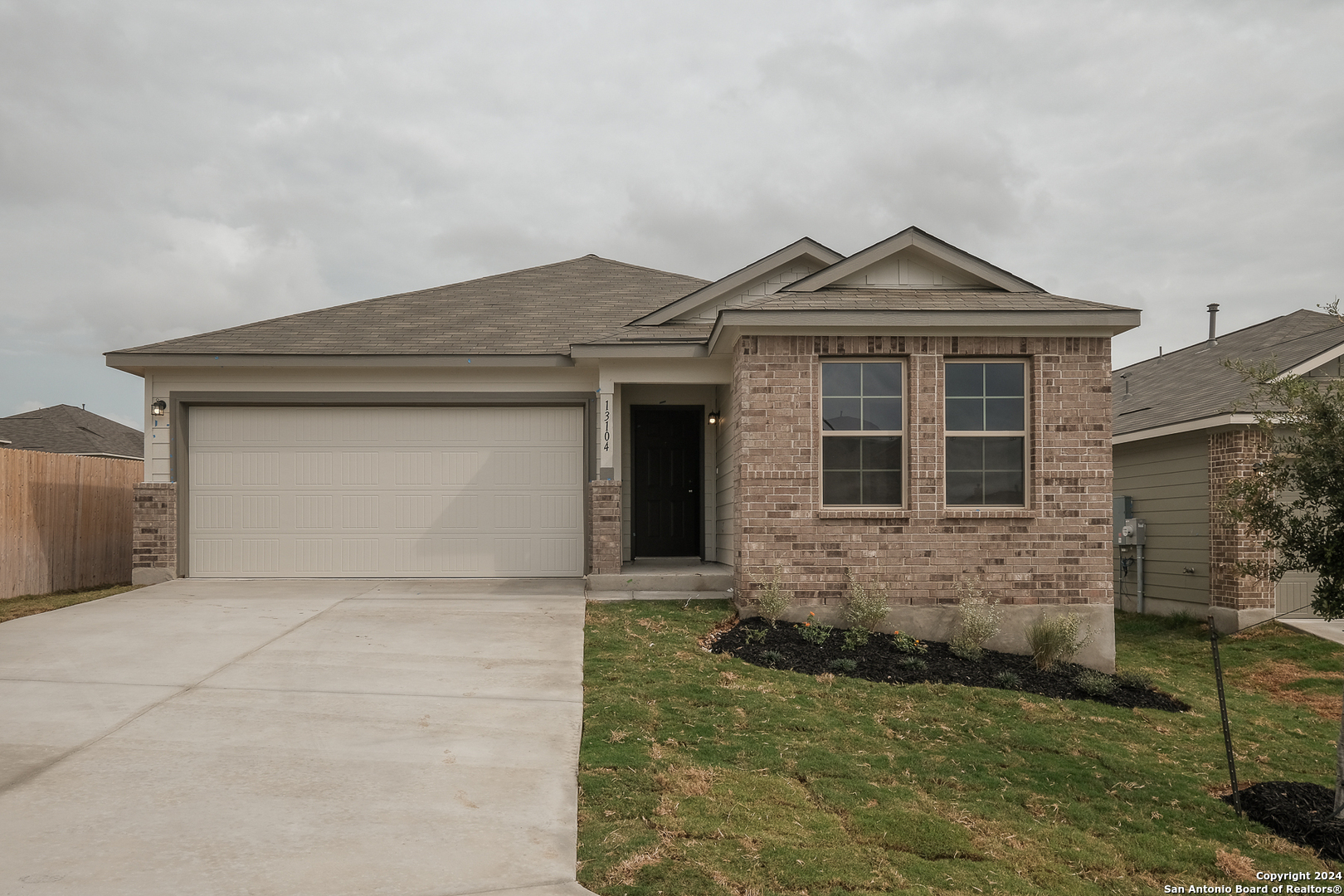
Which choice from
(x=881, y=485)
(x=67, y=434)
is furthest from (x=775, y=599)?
(x=67, y=434)

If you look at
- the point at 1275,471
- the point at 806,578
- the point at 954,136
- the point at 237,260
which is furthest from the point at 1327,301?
the point at 237,260

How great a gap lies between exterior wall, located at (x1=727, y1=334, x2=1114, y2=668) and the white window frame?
0.05 m

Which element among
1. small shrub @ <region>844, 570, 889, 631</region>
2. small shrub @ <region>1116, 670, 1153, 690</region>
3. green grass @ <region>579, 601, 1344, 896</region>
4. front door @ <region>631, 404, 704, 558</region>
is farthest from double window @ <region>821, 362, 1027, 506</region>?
front door @ <region>631, 404, 704, 558</region>

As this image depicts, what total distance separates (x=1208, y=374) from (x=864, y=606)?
386 inches

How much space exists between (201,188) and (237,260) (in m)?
12.3

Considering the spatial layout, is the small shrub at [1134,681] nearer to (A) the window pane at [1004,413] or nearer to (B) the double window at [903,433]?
(B) the double window at [903,433]

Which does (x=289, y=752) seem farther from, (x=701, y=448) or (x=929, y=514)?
(x=701, y=448)

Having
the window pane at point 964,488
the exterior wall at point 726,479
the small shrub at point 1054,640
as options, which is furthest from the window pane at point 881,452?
the small shrub at point 1054,640

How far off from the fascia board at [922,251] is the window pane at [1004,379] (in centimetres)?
112

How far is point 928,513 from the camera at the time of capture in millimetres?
8789

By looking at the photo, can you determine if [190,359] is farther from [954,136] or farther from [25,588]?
[954,136]

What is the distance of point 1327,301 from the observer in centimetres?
509

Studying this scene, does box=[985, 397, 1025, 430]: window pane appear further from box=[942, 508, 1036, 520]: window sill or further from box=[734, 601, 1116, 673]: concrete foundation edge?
box=[734, 601, 1116, 673]: concrete foundation edge

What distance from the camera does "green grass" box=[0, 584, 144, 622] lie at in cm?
902
